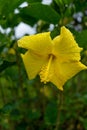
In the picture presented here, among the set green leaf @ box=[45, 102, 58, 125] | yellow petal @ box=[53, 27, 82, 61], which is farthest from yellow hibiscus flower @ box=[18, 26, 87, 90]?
green leaf @ box=[45, 102, 58, 125]

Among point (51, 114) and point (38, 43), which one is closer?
point (38, 43)

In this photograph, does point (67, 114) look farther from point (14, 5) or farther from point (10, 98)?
point (14, 5)

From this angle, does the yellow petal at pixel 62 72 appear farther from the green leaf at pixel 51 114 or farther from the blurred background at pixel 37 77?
the green leaf at pixel 51 114

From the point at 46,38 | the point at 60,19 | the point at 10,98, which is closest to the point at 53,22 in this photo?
the point at 60,19

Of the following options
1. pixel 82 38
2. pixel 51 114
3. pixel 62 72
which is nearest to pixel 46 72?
pixel 62 72

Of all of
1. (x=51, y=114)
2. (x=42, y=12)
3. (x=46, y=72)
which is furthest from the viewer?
(x=51, y=114)

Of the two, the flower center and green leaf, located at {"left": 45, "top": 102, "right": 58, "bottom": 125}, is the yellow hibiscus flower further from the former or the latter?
green leaf, located at {"left": 45, "top": 102, "right": 58, "bottom": 125}

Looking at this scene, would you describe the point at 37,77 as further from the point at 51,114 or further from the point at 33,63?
the point at 33,63
